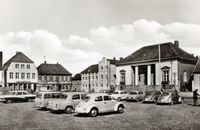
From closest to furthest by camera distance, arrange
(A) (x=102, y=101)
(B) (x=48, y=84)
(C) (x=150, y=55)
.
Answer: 1. (A) (x=102, y=101)
2. (C) (x=150, y=55)
3. (B) (x=48, y=84)

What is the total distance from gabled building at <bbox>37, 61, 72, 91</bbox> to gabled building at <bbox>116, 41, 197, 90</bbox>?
22.5 m

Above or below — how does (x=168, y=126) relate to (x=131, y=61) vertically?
below

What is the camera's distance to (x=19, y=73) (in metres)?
61.9

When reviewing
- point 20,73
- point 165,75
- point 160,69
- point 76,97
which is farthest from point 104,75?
point 76,97

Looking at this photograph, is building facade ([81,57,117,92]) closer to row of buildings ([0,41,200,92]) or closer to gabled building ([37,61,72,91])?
row of buildings ([0,41,200,92])

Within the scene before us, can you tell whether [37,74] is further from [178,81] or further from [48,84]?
[178,81]

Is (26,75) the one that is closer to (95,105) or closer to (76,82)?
(76,82)

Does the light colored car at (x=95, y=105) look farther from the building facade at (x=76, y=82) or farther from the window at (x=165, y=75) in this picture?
the building facade at (x=76, y=82)

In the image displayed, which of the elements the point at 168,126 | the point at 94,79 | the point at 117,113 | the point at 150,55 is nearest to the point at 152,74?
the point at 150,55

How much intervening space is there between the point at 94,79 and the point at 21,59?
75.5ft

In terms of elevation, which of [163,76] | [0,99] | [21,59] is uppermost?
[21,59]

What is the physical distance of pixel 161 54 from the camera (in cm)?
4891

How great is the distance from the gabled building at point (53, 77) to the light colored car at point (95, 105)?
53416 mm

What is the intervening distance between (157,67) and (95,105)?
33.1 meters
